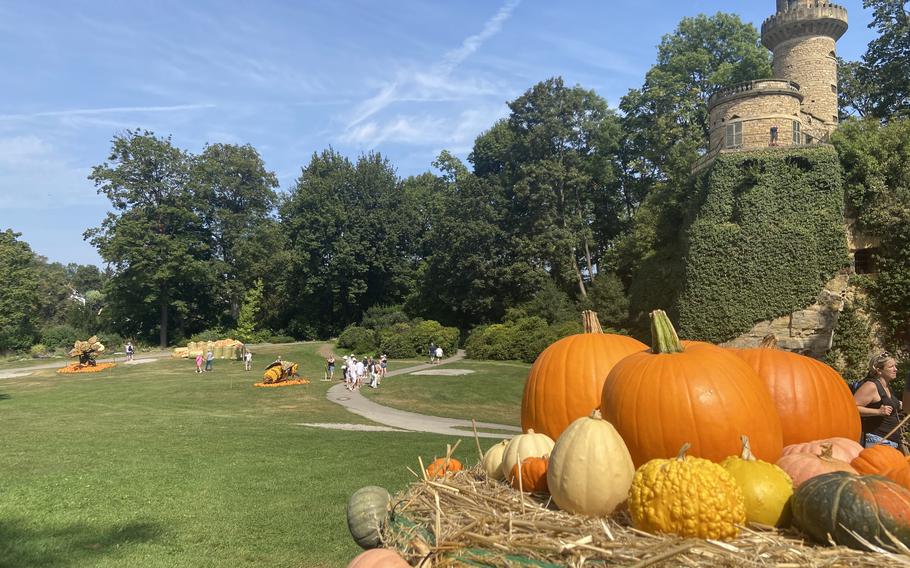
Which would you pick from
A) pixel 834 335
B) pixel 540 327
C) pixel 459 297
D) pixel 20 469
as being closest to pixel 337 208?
pixel 459 297

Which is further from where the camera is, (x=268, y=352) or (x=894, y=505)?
(x=268, y=352)

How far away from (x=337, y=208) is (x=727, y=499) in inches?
2035

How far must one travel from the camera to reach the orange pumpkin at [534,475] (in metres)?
2.84

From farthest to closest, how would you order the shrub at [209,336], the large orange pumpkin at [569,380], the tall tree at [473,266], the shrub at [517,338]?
1. the shrub at [209,336]
2. the tall tree at [473,266]
3. the shrub at [517,338]
4. the large orange pumpkin at [569,380]

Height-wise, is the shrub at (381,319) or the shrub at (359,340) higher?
the shrub at (381,319)

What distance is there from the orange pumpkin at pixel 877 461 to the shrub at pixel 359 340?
40.6 metres

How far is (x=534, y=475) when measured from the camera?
2861mm

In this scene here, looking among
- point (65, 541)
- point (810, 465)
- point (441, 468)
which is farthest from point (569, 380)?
point (65, 541)

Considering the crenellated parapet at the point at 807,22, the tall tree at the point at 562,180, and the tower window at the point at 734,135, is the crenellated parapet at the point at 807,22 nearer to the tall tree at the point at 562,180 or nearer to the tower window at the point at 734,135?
the tower window at the point at 734,135

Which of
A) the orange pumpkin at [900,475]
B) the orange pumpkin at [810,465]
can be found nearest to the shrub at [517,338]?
the orange pumpkin at [810,465]

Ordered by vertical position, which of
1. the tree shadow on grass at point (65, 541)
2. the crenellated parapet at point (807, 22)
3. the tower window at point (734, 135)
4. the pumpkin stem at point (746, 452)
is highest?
the crenellated parapet at point (807, 22)

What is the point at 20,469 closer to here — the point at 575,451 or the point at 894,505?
the point at 575,451

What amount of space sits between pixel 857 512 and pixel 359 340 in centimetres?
4233

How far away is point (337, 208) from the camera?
51.9 m
